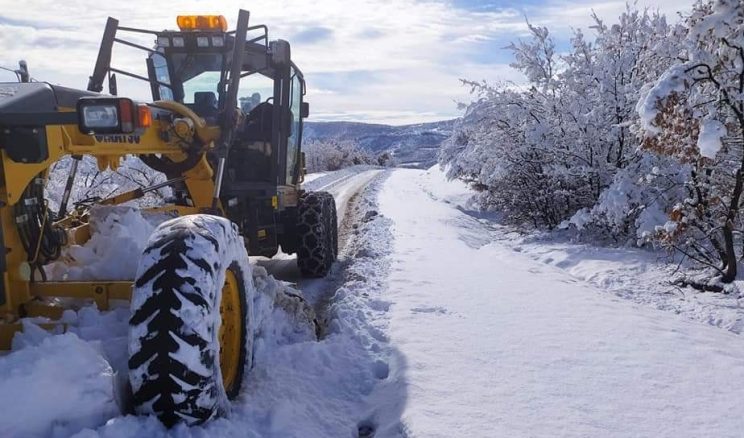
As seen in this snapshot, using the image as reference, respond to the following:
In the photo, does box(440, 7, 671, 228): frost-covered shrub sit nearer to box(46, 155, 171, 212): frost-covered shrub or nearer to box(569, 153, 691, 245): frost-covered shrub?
box(569, 153, 691, 245): frost-covered shrub

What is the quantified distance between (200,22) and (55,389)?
376 cm

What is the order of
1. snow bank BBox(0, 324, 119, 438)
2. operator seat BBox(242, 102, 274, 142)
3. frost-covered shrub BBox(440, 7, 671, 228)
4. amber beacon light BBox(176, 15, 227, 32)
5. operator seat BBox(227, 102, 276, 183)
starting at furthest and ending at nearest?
frost-covered shrub BBox(440, 7, 671, 228) < operator seat BBox(242, 102, 274, 142) < operator seat BBox(227, 102, 276, 183) < amber beacon light BBox(176, 15, 227, 32) < snow bank BBox(0, 324, 119, 438)

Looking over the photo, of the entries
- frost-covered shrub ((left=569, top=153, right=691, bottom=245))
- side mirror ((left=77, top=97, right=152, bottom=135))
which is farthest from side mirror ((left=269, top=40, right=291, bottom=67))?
frost-covered shrub ((left=569, top=153, right=691, bottom=245))

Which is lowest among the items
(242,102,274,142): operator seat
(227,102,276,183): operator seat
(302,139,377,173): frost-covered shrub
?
(302,139,377,173): frost-covered shrub

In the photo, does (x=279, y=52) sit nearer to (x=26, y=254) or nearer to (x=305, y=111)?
(x=305, y=111)

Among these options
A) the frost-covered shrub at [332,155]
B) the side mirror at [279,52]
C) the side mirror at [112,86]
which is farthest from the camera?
the frost-covered shrub at [332,155]

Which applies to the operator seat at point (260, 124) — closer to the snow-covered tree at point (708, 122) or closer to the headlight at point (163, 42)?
the headlight at point (163, 42)

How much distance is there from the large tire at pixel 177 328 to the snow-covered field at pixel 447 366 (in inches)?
4.0

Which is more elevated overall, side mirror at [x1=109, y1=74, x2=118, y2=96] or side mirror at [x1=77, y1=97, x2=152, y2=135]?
side mirror at [x1=109, y1=74, x2=118, y2=96]

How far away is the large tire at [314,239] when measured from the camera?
280 inches

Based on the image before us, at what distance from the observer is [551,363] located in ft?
13.1

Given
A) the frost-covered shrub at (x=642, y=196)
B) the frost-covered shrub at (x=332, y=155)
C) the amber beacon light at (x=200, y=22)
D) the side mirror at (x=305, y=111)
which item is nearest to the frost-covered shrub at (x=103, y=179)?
the side mirror at (x=305, y=111)

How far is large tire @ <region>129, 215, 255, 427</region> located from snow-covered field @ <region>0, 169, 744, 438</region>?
0.10 m

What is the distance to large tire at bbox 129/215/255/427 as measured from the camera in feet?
8.34
